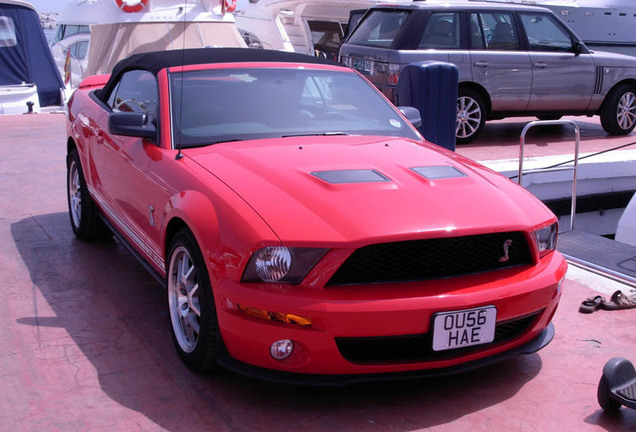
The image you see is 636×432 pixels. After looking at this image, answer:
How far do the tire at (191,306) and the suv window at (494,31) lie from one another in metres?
7.81

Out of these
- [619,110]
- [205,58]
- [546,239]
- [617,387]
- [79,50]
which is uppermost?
[205,58]

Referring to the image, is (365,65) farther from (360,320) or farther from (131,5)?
(131,5)

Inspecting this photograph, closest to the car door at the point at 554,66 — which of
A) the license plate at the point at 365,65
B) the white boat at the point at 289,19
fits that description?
the license plate at the point at 365,65

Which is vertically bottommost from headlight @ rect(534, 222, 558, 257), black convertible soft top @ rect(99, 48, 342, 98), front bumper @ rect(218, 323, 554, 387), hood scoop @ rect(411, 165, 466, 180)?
front bumper @ rect(218, 323, 554, 387)

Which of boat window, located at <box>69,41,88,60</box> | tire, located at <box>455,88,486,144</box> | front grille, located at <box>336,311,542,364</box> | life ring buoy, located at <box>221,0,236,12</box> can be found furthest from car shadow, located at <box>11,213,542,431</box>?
boat window, located at <box>69,41,88,60</box>

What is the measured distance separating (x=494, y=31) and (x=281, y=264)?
849 cm

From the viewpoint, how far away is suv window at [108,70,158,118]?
4875 mm

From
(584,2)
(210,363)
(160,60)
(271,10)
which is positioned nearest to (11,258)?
(160,60)

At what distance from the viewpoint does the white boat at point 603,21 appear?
25.5 meters

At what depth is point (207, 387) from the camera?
12.0 feet

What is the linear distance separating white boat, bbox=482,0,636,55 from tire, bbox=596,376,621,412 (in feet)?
78.9

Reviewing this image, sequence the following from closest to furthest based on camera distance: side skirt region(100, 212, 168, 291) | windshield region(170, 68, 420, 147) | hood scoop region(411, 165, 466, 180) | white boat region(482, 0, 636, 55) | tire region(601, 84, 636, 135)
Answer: hood scoop region(411, 165, 466, 180)
side skirt region(100, 212, 168, 291)
windshield region(170, 68, 420, 147)
tire region(601, 84, 636, 135)
white boat region(482, 0, 636, 55)

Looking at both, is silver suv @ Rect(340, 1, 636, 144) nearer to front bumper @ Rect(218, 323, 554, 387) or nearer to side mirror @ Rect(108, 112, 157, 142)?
side mirror @ Rect(108, 112, 157, 142)

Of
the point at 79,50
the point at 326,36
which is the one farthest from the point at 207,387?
the point at 326,36
